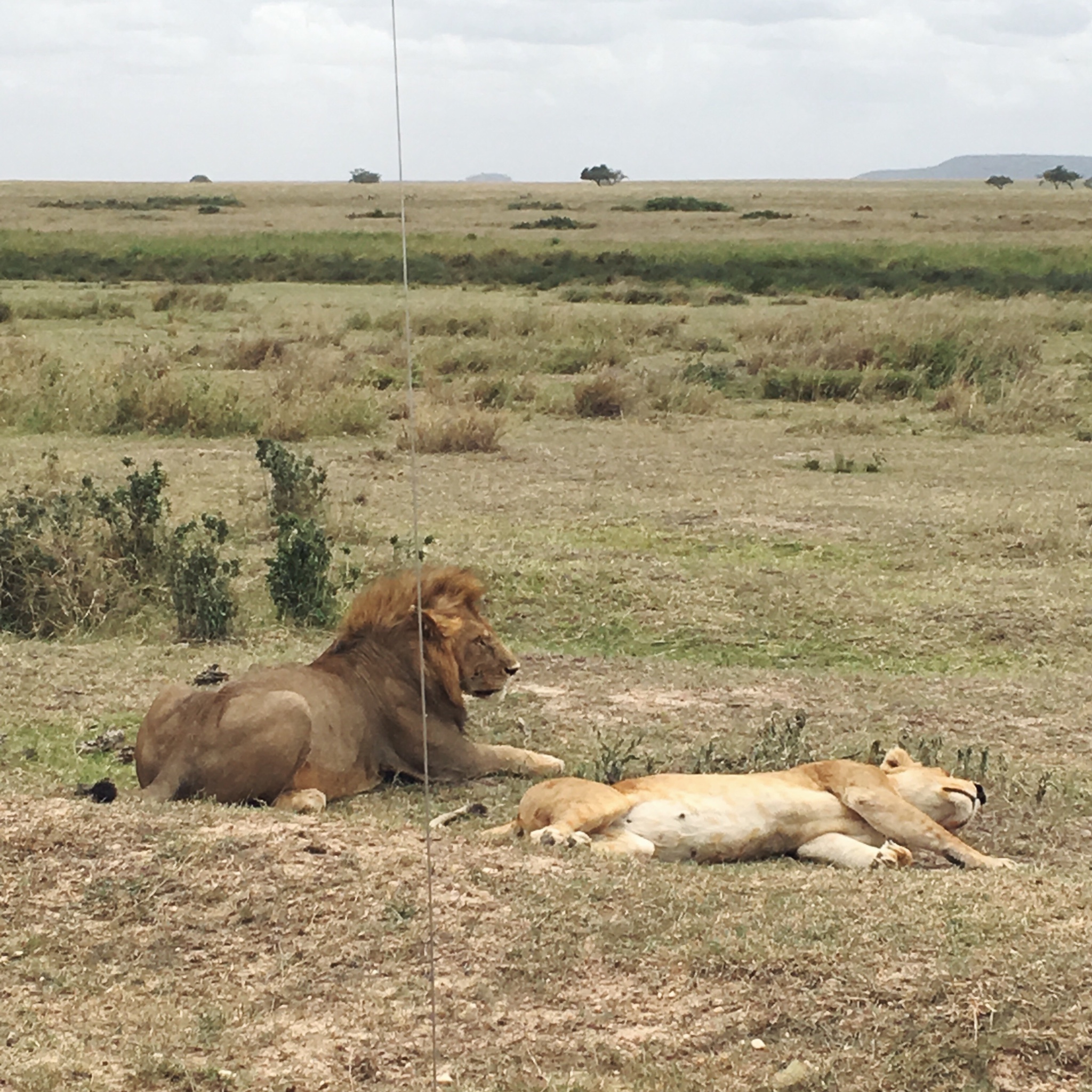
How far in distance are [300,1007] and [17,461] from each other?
9.36 m

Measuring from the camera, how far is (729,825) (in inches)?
202

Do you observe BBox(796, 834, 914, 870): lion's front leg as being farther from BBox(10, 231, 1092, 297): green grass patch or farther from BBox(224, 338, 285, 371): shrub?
BBox(10, 231, 1092, 297): green grass patch

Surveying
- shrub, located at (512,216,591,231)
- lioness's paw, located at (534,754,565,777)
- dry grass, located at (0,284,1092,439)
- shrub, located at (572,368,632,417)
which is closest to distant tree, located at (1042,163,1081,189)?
shrub, located at (512,216,591,231)

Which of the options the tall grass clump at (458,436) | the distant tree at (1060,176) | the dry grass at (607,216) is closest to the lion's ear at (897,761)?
the tall grass clump at (458,436)

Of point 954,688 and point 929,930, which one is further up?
point 929,930

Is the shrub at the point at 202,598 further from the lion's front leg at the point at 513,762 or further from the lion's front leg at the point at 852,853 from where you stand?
the lion's front leg at the point at 852,853

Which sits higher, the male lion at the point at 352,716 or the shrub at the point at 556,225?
the shrub at the point at 556,225

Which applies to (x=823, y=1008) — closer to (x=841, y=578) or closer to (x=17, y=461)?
(x=841, y=578)

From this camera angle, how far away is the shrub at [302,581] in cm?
834

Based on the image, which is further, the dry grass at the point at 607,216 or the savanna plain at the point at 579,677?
the dry grass at the point at 607,216

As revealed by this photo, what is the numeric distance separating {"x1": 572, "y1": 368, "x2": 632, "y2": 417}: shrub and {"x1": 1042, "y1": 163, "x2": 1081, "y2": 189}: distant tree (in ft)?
266

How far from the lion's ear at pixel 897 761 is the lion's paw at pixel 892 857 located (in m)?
0.49

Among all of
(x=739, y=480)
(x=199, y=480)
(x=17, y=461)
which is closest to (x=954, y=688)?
(x=739, y=480)

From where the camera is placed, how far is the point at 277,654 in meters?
7.77
